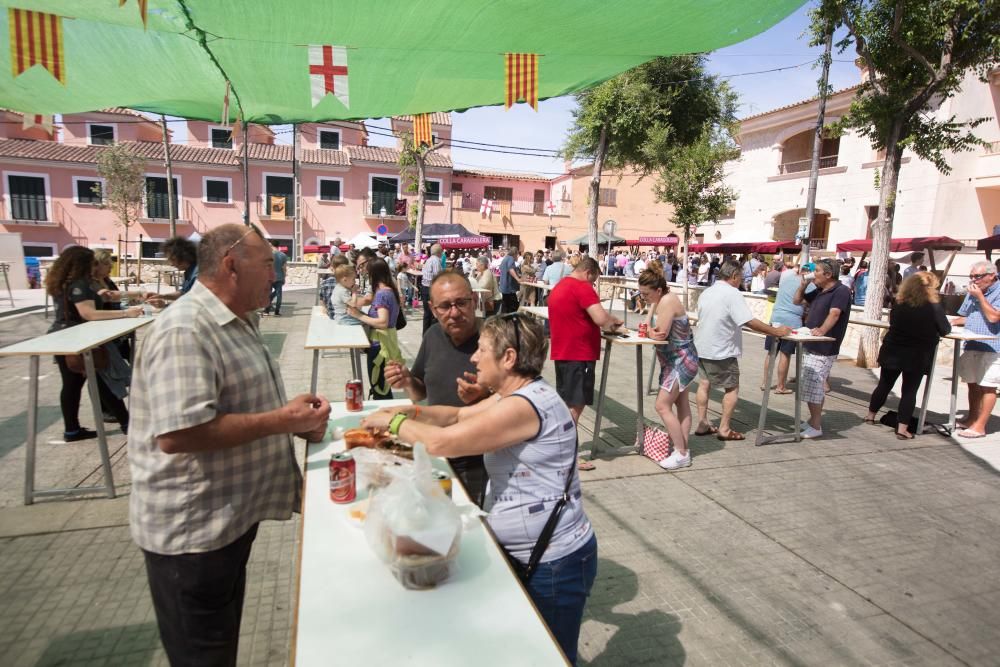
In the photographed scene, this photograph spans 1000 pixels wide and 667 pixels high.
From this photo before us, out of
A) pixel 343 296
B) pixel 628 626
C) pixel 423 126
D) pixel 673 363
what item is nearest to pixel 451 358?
pixel 628 626

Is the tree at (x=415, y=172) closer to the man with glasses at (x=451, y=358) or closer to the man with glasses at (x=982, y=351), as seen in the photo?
the man with glasses at (x=982, y=351)

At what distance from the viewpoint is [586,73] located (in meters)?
3.84

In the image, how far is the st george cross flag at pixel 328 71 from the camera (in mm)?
3320

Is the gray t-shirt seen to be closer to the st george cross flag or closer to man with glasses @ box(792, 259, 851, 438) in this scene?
the st george cross flag

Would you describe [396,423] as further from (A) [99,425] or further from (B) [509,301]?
(B) [509,301]

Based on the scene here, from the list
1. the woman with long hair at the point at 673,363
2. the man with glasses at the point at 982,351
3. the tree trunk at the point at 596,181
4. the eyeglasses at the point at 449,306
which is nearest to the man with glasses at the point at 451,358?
the eyeglasses at the point at 449,306

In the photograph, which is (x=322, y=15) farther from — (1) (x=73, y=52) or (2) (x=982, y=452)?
(2) (x=982, y=452)

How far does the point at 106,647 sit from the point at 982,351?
25.7 feet

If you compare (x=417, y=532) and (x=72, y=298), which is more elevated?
(x=72, y=298)

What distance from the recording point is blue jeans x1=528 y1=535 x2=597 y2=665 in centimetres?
178

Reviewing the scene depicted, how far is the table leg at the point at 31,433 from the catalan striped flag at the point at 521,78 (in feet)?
11.9

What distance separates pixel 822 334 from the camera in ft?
18.7

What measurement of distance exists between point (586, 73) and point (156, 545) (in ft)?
12.4

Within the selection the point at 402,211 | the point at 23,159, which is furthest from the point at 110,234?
the point at 402,211
